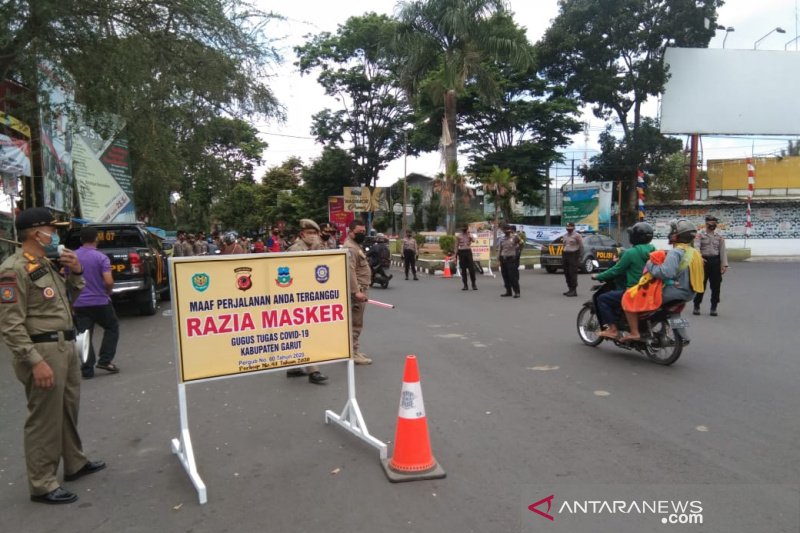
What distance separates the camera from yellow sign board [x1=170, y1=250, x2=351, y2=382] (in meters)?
4.02

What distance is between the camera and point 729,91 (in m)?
32.8

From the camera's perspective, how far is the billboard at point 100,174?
1520 cm

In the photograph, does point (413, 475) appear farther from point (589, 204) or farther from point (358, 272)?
point (589, 204)

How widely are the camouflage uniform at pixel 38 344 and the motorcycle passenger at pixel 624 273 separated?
5980mm

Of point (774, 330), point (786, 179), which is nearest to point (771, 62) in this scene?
point (786, 179)

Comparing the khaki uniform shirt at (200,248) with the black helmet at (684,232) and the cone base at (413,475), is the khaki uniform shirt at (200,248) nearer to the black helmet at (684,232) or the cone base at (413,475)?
the black helmet at (684,232)

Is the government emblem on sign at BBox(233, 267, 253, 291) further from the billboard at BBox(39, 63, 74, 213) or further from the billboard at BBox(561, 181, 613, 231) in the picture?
the billboard at BBox(561, 181, 613, 231)

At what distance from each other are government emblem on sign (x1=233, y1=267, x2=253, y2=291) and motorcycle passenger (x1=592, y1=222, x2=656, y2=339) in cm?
479

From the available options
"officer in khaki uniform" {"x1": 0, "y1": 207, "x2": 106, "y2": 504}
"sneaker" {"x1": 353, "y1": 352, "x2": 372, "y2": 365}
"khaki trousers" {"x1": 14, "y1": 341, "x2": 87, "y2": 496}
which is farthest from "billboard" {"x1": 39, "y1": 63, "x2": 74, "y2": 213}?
"khaki trousers" {"x1": 14, "y1": 341, "x2": 87, "y2": 496}

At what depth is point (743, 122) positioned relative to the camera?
3319 centimetres

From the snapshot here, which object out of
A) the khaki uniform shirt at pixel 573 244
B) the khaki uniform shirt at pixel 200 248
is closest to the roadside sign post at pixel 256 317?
the khaki uniform shirt at pixel 573 244

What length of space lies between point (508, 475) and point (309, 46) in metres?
39.0

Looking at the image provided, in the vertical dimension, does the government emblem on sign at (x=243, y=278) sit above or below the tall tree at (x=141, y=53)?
below

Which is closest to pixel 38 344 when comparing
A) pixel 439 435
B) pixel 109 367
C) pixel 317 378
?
pixel 439 435
